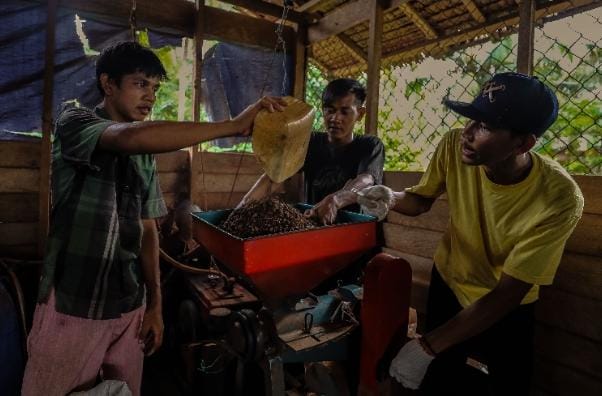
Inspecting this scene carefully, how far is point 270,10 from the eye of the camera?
4500 millimetres

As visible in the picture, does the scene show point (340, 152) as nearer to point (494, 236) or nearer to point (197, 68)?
point (494, 236)

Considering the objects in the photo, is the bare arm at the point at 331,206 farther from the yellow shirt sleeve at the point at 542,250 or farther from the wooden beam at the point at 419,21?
the wooden beam at the point at 419,21

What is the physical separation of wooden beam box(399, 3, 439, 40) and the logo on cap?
239 cm

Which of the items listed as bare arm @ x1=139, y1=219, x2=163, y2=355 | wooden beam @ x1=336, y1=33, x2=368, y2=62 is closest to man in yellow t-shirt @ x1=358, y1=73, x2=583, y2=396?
bare arm @ x1=139, y1=219, x2=163, y2=355

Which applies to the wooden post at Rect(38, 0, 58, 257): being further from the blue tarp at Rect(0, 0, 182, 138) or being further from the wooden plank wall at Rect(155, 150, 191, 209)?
the wooden plank wall at Rect(155, 150, 191, 209)

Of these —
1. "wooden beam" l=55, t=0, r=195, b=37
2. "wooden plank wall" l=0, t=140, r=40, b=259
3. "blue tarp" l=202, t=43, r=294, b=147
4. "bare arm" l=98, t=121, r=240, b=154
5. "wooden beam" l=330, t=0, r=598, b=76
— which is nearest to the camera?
"bare arm" l=98, t=121, r=240, b=154

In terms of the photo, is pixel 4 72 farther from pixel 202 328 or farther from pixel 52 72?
pixel 202 328

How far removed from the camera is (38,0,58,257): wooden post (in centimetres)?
345

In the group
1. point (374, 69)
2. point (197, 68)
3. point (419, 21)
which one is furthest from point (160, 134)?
point (419, 21)

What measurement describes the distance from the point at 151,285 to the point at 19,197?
218cm

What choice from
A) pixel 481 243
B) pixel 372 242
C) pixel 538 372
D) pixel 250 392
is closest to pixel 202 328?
pixel 250 392

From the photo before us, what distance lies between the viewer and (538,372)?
2.55 m

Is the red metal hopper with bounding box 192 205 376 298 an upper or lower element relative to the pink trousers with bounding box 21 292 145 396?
upper

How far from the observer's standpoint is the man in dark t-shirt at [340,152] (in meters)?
2.99
